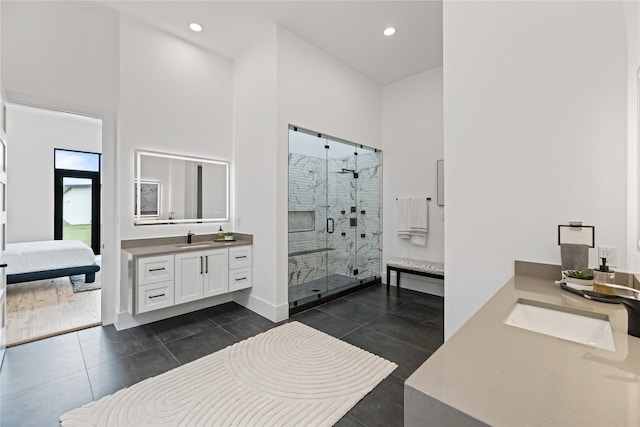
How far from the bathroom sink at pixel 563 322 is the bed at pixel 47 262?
558 cm

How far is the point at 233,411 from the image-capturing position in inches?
67.6

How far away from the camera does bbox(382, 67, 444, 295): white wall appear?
4.09 meters

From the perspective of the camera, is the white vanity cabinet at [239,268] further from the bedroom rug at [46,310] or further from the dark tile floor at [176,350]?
the bedroom rug at [46,310]

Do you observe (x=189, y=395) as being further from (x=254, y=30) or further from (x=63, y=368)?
(x=254, y=30)

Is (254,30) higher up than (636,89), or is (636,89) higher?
(254,30)

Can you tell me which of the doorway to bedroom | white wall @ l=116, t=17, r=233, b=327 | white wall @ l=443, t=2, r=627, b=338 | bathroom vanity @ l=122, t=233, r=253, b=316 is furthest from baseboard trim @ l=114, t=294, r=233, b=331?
white wall @ l=443, t=2, r=627, b=338

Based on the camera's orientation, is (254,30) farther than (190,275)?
Yes

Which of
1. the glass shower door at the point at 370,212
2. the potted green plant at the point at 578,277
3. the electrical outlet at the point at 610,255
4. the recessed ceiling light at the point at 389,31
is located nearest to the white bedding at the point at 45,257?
the glass shower door at the point at 370,212

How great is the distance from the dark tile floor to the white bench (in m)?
0.41

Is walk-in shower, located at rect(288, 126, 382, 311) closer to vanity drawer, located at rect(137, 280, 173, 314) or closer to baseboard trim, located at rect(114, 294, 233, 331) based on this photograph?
baseboard trim, located at rect(114, 294, 233, 331)

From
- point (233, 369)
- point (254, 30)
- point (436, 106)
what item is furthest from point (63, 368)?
point (436, 106)

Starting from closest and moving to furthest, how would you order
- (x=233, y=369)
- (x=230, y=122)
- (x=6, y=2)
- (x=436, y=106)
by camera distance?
(x=233, y=369) < (x=6, y=2) < (x=230, y=122) < (x=436, y=106)

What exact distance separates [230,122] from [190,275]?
2168 millimetres

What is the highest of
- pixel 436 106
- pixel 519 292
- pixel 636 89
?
A: pixel 436 106
